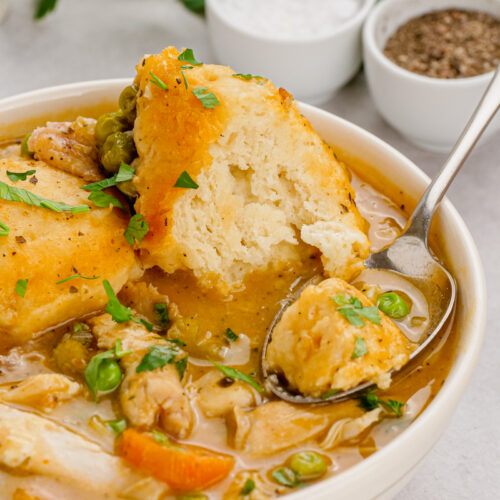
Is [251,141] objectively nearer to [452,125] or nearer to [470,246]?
[470,246]

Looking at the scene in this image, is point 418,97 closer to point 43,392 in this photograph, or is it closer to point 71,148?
point 71,148

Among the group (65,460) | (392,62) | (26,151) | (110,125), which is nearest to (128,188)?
(110,125)

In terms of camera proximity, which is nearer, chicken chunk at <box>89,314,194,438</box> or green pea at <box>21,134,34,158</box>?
chicken chunk at <box>89,314,194,438</box>

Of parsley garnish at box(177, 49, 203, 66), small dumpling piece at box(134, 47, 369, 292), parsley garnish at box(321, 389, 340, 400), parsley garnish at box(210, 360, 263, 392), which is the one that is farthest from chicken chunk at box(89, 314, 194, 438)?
parsley garnish at box(177, 49, 203, 66)

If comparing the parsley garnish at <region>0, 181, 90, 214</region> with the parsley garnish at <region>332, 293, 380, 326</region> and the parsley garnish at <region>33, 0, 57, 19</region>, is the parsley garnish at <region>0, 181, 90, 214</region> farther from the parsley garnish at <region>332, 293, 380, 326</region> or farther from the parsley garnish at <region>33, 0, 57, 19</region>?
the parsley garnish at <region>33, 0, 57, 19</region>

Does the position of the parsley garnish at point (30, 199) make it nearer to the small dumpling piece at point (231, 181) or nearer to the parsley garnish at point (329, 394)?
the small dumpling piece at point (231, 181)

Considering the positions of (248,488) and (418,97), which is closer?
(248,488)

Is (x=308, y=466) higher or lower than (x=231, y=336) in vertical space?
higher

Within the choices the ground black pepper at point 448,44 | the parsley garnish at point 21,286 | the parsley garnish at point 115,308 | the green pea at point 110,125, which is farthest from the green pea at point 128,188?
the ground black pepper at point 448,44
